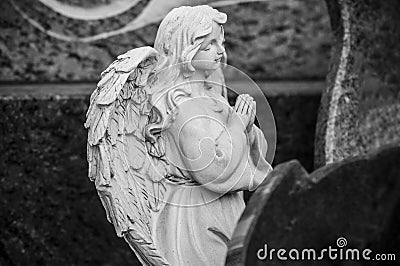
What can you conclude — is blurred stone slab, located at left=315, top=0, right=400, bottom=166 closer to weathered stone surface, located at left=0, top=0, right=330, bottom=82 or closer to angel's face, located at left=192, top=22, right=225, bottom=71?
weathered stone surface, located at left=0, top=0, right=330, bottom=82

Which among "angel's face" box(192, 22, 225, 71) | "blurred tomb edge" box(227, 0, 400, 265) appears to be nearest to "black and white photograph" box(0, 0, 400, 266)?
"angel's face" box(192, 22, 225, 71)

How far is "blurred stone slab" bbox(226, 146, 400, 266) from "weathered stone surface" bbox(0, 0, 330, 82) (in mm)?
1949

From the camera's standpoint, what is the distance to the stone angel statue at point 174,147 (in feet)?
8.13

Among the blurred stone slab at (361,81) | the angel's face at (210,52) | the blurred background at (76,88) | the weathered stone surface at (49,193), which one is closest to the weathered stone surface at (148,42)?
the blurred background at (76,88)

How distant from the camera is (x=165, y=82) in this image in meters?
2.54

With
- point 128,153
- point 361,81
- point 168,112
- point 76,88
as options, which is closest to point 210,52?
point 168,112

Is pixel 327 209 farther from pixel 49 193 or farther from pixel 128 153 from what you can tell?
pixel 49 193

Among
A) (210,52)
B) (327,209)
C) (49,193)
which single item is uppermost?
(327,209)

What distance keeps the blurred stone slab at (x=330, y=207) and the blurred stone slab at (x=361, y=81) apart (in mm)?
1611

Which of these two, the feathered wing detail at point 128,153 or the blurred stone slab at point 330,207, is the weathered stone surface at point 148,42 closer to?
the feathered wing detail at point 128,153

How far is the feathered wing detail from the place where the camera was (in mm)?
2453

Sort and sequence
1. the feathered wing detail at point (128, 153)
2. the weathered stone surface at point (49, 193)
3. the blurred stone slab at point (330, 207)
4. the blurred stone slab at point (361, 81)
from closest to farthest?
the blurred stone slab at point (330, 207)
the feathered wing detail at point (128, 153)
the blurred stone slab at point (361, 81)
the weathered stone surface at point (49, 193)

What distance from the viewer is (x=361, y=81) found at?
335 centimetres

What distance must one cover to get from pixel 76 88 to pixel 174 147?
106 centimetres
